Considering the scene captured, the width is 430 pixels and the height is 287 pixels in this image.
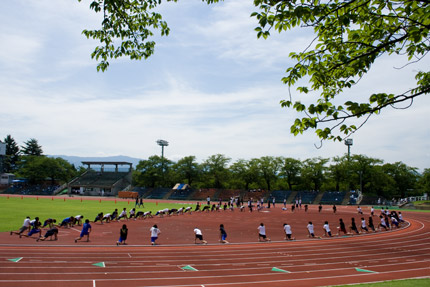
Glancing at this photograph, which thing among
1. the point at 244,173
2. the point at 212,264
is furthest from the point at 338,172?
the point at 212,264

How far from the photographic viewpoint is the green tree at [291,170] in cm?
7456

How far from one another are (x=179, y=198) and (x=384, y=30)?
67.8 metres

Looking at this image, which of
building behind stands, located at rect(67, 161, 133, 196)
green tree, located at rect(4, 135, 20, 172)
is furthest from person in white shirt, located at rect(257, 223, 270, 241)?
green tree, located at rect(4, 135, 20, 172)

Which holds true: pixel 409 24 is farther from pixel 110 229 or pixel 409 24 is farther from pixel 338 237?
pixel 110 229

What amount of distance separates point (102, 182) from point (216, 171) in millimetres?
28497

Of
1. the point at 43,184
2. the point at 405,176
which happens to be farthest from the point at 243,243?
the point at 43,184

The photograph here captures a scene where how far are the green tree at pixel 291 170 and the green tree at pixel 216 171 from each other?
13726 mm

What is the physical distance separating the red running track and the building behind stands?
62467mm

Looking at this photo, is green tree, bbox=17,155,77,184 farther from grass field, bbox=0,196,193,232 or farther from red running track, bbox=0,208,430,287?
red running track, bbox=0,208,430,287

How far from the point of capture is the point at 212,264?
14.2 meters

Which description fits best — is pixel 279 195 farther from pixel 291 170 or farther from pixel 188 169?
pixel 188 169

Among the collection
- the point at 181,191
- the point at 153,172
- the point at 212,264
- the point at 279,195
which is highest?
the point at 153,172

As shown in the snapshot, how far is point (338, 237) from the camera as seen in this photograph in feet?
74.0

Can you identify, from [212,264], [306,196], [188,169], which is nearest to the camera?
[212,264]
